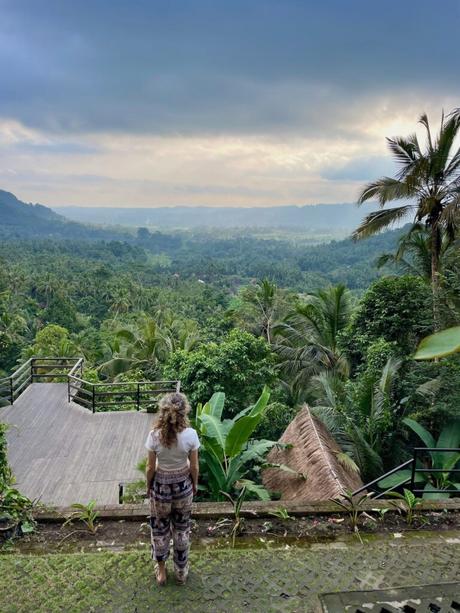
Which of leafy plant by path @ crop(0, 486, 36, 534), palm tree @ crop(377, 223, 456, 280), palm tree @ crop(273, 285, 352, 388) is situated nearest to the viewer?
leafy plant by path @ crop(0, 486, 36, 534)

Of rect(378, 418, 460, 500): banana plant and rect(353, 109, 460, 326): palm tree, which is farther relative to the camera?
rect(353, 109, 460, 326): palm tree

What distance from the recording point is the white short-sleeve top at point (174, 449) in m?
2.91

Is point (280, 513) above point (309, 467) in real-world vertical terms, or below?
above

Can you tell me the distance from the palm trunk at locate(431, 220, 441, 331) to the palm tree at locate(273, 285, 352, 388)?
3.90 metres

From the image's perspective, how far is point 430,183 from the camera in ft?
33.1

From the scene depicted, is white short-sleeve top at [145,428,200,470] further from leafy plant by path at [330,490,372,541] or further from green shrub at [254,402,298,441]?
green shrub at [254,402,298,441]

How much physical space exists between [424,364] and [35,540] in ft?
25.4

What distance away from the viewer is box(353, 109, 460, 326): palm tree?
9.84 m

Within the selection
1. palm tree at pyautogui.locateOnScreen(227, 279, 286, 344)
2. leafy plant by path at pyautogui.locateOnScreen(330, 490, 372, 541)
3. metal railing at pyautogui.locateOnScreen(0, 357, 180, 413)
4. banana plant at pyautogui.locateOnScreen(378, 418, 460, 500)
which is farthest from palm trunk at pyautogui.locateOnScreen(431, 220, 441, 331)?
palm tree at pyautogui.locateOnScreen(227, 279, 286, 344)

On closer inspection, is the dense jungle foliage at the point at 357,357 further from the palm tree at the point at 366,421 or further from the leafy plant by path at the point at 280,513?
the leafy plant by path at the point at 280,513

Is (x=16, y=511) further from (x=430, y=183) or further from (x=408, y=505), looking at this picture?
(x=430, y=183)

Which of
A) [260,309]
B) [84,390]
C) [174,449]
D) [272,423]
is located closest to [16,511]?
[174,449]

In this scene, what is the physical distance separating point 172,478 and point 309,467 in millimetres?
3864

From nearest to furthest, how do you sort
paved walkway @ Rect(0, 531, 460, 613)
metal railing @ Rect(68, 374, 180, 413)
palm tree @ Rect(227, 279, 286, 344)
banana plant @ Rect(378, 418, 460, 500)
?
paved walkway @ Rect(0, 531, 460, 613)
banana plant @ Rect(378, 418, 460, 500)
metal railing @ Rect(68, 374, 180, 413)
palm tree @ Rect(227, 279, 286, 344)
